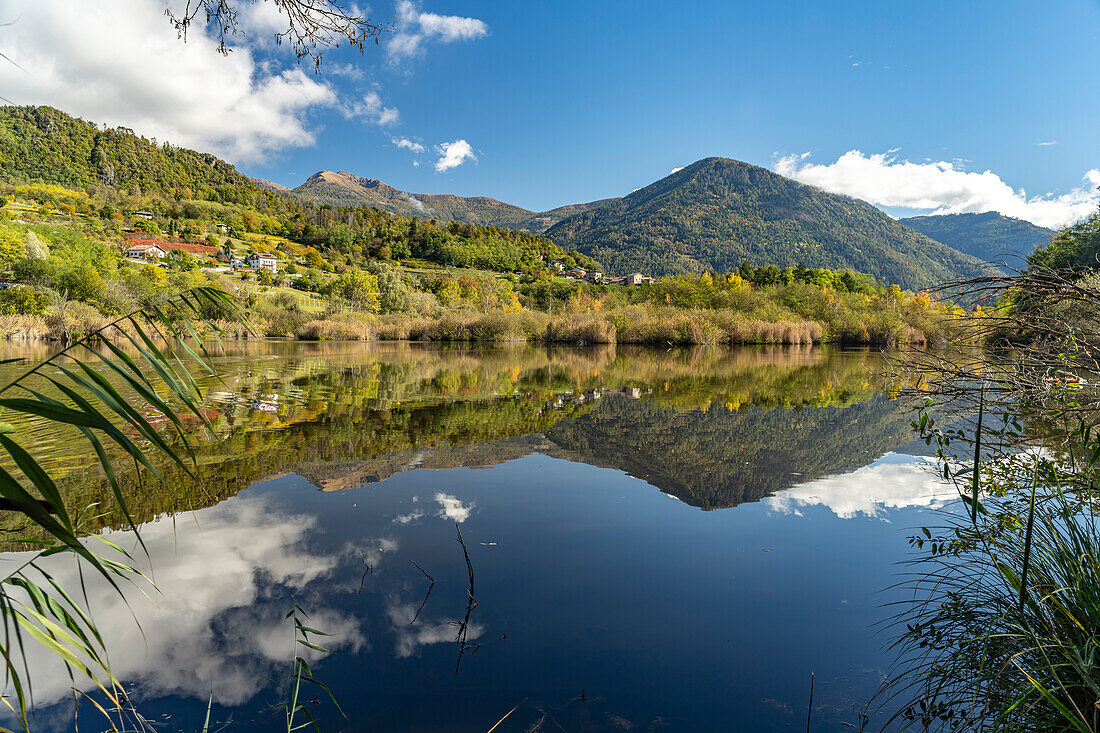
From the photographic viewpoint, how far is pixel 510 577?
4051 millimetres

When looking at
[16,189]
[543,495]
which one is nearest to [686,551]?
[543,495]

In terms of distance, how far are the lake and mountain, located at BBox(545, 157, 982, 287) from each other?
138 metres

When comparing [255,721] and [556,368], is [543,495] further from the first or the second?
[556,368]

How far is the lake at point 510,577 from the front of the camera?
109 inches

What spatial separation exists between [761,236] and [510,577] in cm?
17069

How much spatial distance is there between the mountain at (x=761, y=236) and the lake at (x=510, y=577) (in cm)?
13817

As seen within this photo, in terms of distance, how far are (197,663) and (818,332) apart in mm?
47570

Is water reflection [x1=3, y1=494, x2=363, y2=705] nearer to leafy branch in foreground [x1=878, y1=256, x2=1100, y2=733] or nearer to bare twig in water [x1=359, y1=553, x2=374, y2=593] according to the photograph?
bare twig in water [x1=359, y1=553, x2=374, y2=593]

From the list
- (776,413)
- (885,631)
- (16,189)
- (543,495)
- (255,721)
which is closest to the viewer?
(255,721)

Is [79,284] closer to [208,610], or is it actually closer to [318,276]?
[318,276]

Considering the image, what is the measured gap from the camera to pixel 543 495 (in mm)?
6180

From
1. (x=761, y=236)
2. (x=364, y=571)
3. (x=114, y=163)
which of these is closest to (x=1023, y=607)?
(x=364, y=571)

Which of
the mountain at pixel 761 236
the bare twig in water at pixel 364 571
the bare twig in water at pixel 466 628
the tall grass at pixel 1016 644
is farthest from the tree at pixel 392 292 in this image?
the mountain at pixel 761 236

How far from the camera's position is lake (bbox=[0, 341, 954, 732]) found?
2.77m
